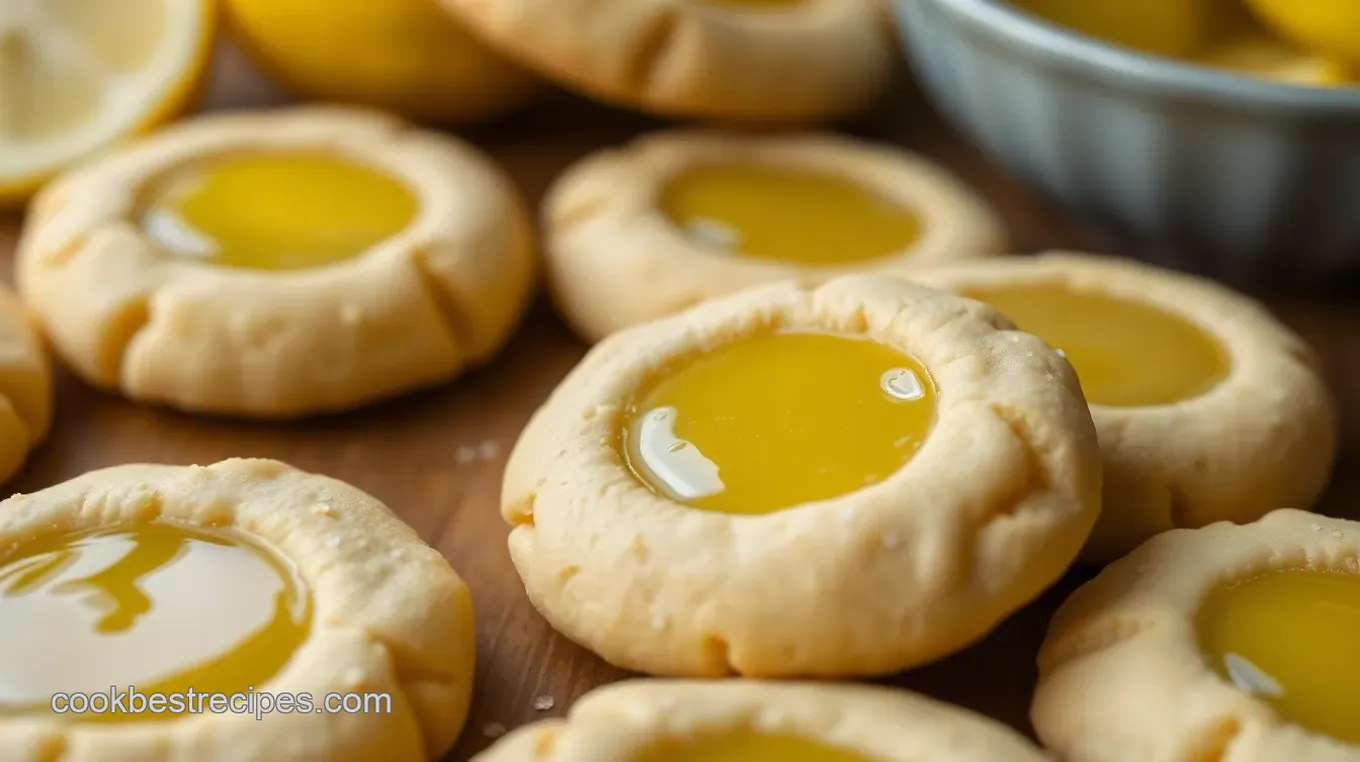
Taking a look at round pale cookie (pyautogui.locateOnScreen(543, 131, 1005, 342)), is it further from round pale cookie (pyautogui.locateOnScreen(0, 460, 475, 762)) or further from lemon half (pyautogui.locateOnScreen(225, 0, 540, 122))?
round pale cookie (pyautogui.locateOnScreen(0, 460, 475, 762))

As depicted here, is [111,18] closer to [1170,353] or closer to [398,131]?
[398,131]

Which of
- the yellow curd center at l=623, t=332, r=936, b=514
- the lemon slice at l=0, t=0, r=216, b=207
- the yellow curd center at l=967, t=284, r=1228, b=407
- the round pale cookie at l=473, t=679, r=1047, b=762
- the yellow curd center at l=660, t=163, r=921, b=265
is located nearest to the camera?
the round pale cookie at l=473, t=679, r=1047, b=762

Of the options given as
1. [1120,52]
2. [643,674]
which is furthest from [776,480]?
[1120,52]

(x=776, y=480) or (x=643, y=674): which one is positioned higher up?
(x=776, y=480)

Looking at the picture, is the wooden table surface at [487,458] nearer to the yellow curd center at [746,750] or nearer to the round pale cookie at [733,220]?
the round pale cookie at [733,220]

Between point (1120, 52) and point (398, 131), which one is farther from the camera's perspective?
point (398, 131)

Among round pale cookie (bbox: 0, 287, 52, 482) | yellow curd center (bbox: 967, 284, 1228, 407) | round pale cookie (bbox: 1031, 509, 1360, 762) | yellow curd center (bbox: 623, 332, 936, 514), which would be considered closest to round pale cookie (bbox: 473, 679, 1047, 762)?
round pale cookie (bbox: 1031, 509, 1360, 762)
